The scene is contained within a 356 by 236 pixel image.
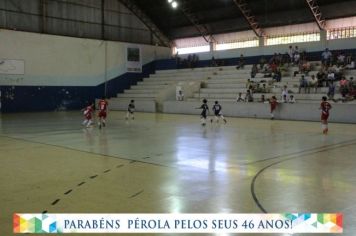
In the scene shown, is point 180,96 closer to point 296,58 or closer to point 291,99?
point 296,58

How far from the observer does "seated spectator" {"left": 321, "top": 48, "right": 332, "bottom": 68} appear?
3310cm

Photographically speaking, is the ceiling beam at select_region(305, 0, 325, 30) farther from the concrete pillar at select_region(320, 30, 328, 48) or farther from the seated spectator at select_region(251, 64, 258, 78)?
the seated spectator at select_region(251, 64, 258, 78)

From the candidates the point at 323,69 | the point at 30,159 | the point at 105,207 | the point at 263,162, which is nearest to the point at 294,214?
the point at 105,207

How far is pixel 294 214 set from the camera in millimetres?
6477

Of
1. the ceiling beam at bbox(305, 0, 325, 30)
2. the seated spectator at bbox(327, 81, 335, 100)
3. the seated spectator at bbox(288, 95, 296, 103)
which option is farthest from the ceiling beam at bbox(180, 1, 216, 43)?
the seated spectator at bbox(327, 81, 335, 100)

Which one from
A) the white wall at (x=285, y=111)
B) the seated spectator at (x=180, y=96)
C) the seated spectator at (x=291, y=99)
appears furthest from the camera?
the seated spectator at (x=180, y=96)

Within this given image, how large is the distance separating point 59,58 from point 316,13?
23635 millimetres

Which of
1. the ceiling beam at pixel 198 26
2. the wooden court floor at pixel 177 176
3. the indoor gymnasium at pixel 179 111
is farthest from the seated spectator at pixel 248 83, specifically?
the wooden court floor at pixel 177 176

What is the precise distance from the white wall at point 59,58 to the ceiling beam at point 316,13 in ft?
64.0

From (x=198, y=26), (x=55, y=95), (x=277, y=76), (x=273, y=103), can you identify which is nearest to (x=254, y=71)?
(x=277, y=76)

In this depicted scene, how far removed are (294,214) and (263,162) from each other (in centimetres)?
479

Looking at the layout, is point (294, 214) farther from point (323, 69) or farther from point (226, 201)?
point (323, 69)

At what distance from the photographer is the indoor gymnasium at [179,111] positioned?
7.54 meters

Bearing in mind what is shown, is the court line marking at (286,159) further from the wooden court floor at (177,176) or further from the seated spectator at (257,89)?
the seated spectator at (257,89)
